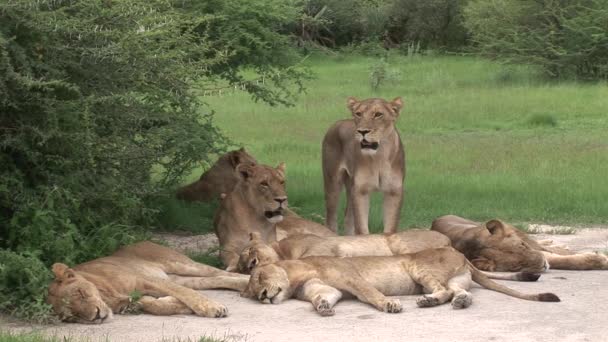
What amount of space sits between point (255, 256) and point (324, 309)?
107 cm

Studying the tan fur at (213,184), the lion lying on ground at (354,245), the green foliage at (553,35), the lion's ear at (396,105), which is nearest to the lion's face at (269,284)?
the lion lying on ground at (354,245)

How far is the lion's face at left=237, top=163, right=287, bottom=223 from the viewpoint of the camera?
27.7ft

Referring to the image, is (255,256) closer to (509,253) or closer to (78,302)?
(78,302)

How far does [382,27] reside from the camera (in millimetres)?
38000

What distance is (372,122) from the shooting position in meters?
9.04

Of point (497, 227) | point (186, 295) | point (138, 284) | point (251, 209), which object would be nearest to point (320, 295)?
point (186, 295)

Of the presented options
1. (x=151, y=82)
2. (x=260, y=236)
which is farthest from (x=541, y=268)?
(x=151, y=82)

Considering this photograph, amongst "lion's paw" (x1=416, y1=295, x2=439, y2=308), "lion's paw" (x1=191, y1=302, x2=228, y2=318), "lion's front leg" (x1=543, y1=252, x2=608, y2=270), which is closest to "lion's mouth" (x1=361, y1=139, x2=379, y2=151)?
"lion's front leg" (x1=543, y1=252, x2=608, y2=270)

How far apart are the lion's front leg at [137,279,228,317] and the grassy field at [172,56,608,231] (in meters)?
3.38

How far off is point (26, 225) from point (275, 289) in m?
1.61

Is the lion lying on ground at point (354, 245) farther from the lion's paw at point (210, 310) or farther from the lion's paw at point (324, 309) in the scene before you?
the lion's paw at point (324, 309)

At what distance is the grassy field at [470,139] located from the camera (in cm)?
1134

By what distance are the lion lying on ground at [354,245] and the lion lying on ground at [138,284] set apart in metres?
0.30

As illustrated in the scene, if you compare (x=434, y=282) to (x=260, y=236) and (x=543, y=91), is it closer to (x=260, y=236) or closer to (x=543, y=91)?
(x=260, y=236)
